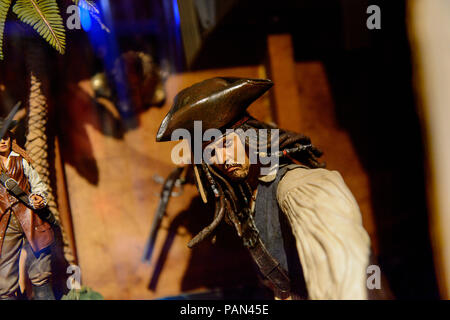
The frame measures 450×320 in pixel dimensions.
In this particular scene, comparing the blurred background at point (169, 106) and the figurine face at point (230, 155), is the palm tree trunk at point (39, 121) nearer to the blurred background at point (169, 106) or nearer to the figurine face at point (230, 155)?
the blurred background at point (169, 106)

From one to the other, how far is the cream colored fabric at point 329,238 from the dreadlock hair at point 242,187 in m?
0.28

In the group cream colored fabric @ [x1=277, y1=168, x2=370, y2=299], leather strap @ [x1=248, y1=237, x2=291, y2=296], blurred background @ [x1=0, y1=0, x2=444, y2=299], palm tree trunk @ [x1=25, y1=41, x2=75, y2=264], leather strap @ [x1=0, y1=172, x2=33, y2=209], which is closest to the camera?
cream colored fabric @ [x1=277, y1=168, x2=370, y2=299]

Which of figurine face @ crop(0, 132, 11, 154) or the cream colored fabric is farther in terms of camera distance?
figurine face @ crop(0, 132, 11, 154)

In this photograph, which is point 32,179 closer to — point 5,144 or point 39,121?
point 5,144

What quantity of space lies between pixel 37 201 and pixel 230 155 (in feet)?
2.46

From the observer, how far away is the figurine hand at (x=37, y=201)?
4.33 feet

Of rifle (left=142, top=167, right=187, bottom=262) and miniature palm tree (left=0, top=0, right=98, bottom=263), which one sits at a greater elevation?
miniature palm tree (left=0, top=0, right=98, bottom=263)

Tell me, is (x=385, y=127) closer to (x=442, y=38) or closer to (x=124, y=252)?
(x=442, y=38)

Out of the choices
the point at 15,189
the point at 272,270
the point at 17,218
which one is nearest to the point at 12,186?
the point at 15,189

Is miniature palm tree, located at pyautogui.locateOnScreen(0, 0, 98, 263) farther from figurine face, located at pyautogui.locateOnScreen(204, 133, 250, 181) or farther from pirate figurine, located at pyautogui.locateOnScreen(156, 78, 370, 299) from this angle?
figurine face, located at pyautogui.locateOnScreen(204, 133, 250, 181)

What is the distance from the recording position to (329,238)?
1.04m

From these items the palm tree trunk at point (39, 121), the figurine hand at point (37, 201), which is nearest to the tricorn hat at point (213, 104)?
the figurine hand at point (37, 201)

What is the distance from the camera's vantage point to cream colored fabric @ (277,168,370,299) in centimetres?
100

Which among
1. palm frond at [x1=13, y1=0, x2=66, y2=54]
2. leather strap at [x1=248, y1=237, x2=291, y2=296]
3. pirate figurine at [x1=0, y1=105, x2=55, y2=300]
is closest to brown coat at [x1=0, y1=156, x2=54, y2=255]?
pirate figurine at [x1=0, y1=105, x2=55, y2=300]
